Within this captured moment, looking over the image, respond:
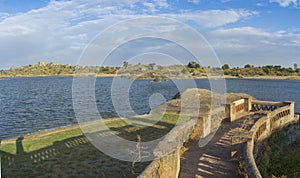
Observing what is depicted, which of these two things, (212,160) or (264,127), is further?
(264,127)

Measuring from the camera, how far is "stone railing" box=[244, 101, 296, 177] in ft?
21.9

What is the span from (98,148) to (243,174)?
6741mm

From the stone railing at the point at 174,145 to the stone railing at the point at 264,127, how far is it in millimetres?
1730

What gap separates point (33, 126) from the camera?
21.6 m

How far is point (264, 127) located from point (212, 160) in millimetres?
5177

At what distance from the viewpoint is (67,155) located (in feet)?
35.4

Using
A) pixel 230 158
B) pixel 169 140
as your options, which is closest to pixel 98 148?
pixel 169 140

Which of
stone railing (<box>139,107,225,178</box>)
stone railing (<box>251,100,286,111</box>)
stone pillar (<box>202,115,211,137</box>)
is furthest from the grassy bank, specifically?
stone railing (<box>251,100,286,111</box>)

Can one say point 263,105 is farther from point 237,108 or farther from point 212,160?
point 212,160

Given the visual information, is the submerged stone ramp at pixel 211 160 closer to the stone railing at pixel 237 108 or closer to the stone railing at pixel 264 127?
the stone railing at pixel 264 127

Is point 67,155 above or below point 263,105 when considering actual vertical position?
below

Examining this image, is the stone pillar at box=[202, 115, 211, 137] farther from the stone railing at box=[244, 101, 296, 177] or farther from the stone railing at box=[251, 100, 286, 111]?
the stone railing at box=[251, 100, 286, 111]

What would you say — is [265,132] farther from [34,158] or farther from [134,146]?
[34,158]

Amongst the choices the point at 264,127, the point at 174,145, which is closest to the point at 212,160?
the point at 174,145
